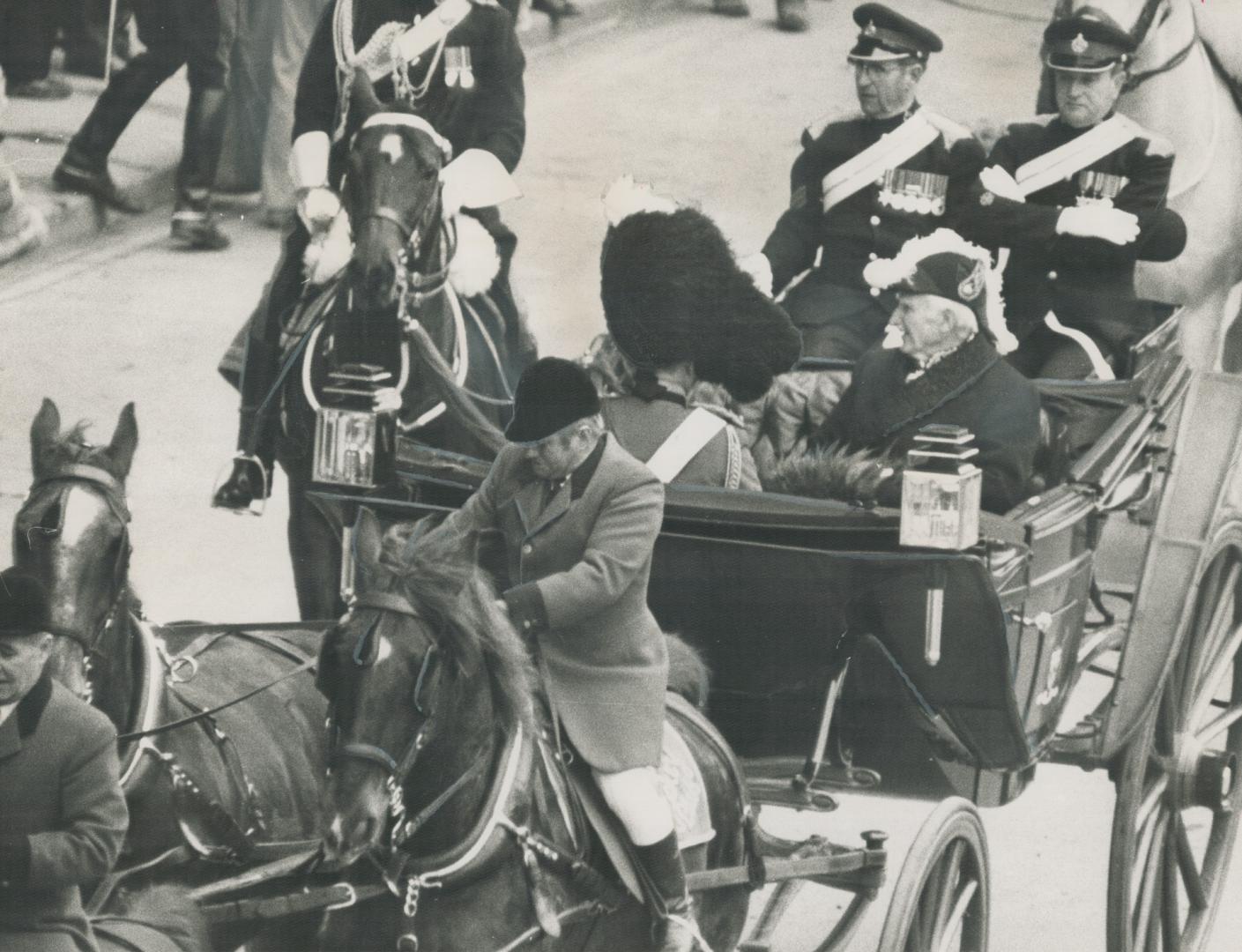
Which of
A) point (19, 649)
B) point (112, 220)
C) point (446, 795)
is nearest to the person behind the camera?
point (19, 649)

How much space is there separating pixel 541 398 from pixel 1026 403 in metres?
1.53

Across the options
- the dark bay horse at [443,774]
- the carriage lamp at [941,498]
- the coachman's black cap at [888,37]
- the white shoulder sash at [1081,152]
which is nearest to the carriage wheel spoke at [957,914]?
the carriage lamp at [941,498]

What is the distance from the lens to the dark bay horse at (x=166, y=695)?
4500 millimetres

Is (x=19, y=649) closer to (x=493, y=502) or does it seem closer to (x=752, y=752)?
(x=493, y=502)

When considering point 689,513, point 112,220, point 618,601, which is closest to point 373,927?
point 618,601

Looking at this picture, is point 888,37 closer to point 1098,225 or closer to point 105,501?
point 1098,225

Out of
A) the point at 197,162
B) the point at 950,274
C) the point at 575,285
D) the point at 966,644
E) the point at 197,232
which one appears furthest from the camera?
the point at 575,285

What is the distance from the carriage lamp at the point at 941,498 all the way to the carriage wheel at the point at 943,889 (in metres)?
0.64

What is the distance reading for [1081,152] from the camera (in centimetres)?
706

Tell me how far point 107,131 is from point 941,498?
8.43ft

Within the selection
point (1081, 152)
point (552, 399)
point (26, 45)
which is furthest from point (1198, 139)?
point (552, 399)

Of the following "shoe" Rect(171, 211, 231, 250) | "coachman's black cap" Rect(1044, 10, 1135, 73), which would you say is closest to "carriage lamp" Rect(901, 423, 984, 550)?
"coachman's black cap" Rect(1044, 10, 1135, 73)

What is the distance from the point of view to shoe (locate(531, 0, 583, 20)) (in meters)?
9.17

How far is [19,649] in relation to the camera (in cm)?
404
